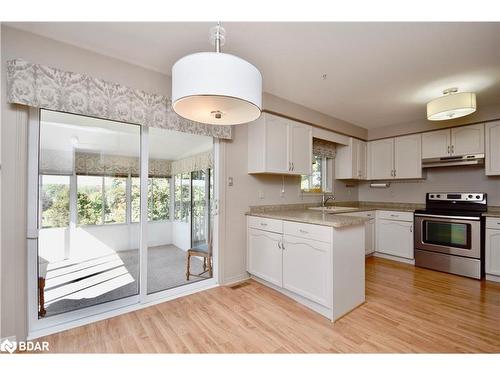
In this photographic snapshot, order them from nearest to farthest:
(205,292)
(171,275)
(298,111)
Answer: (205,292), (171,275), (298,111)

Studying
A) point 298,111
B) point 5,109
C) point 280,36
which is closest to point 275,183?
point 298,111

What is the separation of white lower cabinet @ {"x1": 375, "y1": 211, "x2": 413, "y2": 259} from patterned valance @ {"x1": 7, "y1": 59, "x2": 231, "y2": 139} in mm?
3457

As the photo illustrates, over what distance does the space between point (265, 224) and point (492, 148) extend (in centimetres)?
329

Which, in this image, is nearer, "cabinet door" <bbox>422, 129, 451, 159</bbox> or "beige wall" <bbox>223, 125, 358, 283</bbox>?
"beige wall" <bbox>223, 125, 358, 283</bbox>

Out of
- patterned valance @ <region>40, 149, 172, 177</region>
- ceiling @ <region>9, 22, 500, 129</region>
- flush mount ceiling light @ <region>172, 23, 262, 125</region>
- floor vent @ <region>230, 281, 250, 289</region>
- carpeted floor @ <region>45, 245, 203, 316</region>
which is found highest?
ceiling @ <region>9, 22, 500, 129</region>

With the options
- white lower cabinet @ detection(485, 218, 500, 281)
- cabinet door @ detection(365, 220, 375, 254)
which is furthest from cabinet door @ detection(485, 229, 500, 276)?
cabinet door @ detection(365, 220, 375, 254)

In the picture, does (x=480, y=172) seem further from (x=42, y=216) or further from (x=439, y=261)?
(x=42, y=216)

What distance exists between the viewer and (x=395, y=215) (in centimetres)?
380

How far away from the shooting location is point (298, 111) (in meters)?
3.23

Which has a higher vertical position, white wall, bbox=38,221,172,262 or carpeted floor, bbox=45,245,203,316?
white wall, bbox=38,221,172,262

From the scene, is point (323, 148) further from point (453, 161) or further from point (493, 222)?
point (493, 222)

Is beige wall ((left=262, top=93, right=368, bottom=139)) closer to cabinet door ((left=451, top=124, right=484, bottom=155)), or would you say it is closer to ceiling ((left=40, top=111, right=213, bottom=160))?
ceiling ((left=40, top=111, right=213, bottom=160))

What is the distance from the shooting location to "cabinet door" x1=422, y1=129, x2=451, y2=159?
3.53 meters
